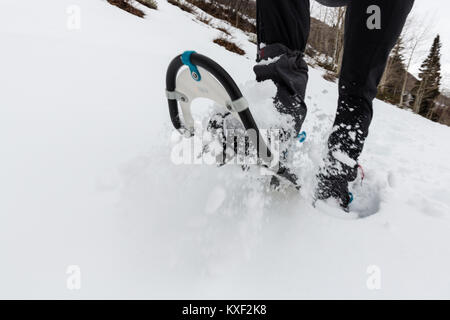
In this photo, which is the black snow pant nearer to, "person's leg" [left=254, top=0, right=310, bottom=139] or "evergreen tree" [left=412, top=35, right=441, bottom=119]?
"person's leg" [left=254, top=0, right=310, bottom=139]

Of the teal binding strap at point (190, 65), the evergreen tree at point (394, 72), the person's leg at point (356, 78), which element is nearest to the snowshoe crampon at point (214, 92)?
the teal binding strap at point (190, 65)

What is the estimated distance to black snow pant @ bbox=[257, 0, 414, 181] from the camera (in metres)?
0.52

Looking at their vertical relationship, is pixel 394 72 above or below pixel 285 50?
above

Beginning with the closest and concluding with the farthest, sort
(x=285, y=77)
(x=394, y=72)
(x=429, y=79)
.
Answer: (x=285, y=77) < (x=394, y=72) < (x=429, y=79)

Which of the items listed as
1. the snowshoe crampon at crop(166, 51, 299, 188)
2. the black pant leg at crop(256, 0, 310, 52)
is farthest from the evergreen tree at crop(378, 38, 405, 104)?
the snowshoe crampon at crop(166, 51, 299, 188)

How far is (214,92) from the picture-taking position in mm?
564

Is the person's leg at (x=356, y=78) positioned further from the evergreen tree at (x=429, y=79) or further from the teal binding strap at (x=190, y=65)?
the evergreen tree at (x=429, y=79)

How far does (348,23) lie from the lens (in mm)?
578

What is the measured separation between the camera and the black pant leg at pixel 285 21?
2.23ft

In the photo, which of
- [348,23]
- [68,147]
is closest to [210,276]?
[68,147]

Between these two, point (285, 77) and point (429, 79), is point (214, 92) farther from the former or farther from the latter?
point (429, 79)

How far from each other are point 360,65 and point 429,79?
20892mm

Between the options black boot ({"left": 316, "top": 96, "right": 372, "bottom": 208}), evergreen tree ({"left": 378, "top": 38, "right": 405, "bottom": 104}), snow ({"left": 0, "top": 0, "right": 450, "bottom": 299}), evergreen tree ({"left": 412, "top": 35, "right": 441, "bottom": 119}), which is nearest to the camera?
snow ({"left": 0, "top": 0, "right": 450, "bottom": 299})

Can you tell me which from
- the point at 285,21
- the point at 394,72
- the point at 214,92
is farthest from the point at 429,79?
the point at 214,92
